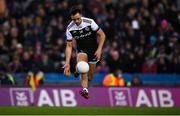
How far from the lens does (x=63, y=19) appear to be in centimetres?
2605

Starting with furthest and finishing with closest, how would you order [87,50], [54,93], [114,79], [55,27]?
[55,27] < [114,79] < [54,93] < [87,50]

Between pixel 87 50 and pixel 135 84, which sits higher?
pixel 87 50

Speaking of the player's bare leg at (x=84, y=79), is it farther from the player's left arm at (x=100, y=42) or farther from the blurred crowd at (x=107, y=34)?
the blurred crowd at (x=107, y=34)

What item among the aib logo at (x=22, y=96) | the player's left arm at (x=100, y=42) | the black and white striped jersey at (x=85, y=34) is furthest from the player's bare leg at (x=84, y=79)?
the aib logo at (x=22, y=96)

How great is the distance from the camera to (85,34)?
16.4 metres

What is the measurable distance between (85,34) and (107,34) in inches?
385

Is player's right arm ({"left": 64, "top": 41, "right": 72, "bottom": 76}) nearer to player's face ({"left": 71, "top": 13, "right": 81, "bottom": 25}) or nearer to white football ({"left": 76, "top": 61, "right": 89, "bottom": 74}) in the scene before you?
white football ({"left": 76, "top": 61, "right": 89, "bottom": 74})

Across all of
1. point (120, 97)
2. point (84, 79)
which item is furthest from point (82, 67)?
point (120, 97)

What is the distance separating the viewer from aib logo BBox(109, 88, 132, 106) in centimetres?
2148

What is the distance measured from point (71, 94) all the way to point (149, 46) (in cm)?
548

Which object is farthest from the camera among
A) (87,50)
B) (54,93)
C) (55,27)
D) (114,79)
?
(55,27)

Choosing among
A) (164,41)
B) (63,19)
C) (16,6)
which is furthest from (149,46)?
(16,6)

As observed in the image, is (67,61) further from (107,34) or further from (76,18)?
(107,34)

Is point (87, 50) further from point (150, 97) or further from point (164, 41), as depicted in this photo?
point (164, 41)
